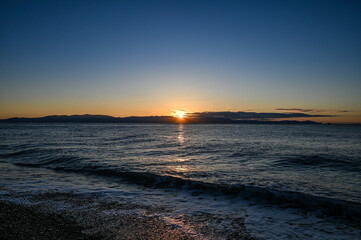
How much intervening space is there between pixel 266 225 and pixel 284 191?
369cm

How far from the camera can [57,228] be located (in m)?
5.54

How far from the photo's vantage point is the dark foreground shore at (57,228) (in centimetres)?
511

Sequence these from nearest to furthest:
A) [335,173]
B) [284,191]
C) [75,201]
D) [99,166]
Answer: [75,201] → [284,191] → [335,173] → [99,166]

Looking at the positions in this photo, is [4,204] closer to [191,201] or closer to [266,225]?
[191,201]

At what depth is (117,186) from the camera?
10.6 m

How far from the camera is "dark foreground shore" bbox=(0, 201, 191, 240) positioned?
5.11 m

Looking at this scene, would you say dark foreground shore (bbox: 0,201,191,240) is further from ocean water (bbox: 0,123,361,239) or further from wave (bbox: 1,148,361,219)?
wave (bbox: 1,148,361,219)

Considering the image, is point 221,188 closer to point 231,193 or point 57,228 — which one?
point 231,193

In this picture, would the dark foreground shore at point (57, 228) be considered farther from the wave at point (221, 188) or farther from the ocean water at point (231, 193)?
the wave at point (221, 188)

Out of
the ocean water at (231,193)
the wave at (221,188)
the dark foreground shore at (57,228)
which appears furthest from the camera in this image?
the wave at (221,188)

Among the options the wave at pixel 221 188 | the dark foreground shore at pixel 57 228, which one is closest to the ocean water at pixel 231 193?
the wave at pixel 221 188

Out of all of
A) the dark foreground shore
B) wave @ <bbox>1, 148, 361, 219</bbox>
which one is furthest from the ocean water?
the dark foreground shore

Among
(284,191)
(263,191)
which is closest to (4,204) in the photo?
(263,191)

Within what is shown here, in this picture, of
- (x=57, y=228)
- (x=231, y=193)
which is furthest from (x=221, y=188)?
(x=57, y=228)
